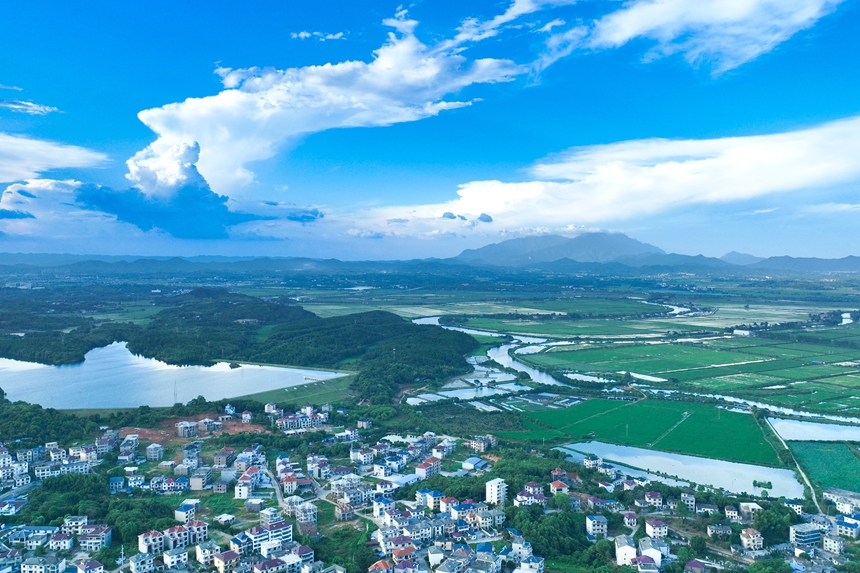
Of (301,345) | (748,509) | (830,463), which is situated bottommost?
(830,463)

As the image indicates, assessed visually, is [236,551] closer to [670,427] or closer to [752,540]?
[752,540]

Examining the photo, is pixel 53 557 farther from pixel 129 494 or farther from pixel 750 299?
pixel 750 299

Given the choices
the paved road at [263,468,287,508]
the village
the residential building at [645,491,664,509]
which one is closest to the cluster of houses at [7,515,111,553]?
the village

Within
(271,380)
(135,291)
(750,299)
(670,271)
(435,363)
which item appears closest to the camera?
(271,380)

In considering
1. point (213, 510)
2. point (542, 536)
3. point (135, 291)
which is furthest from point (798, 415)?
point (135, 291)

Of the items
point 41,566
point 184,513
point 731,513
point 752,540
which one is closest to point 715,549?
point 752,540

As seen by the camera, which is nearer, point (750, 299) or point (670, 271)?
point (750, 299)

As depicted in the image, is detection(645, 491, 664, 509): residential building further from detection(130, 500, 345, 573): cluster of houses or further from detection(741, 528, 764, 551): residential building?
detection(130, 500, 345, 573): cluster of houses
